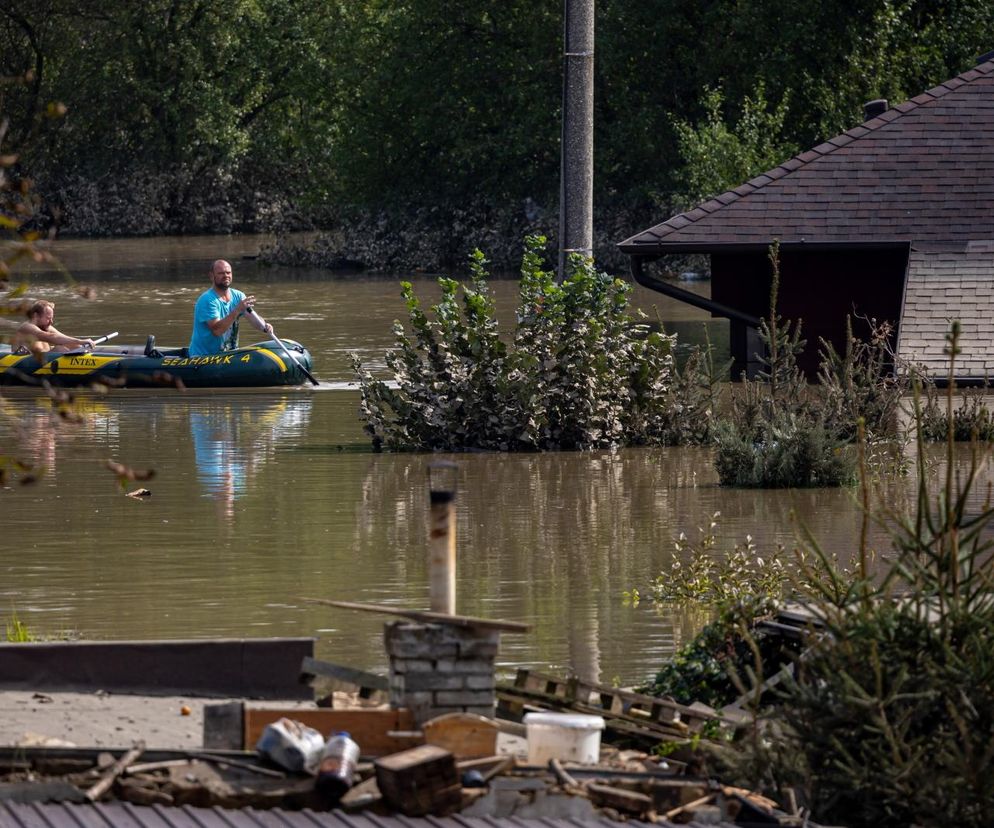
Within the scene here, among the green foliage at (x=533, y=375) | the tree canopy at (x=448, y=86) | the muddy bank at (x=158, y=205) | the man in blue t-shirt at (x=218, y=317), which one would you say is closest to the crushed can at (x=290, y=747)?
the green foliage at (x=533, y=375)

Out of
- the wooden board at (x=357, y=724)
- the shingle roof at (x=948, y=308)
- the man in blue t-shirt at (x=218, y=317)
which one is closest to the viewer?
the wooden board at (x=357, y=724)

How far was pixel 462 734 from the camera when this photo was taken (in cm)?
777

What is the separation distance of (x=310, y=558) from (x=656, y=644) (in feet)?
10.7

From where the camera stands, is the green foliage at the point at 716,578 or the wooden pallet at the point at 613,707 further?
the green foliage at the point at 716,578

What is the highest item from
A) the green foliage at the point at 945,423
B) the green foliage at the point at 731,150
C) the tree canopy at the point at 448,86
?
the tree canopy at the point at 448,86

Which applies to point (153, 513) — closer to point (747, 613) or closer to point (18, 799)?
point (747, 613)

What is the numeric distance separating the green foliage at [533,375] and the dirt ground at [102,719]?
29.8 ft

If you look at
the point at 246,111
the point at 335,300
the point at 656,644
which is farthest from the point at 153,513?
the point at 246,111

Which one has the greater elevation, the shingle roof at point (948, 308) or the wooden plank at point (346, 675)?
the shingle roof at point (948, 308)

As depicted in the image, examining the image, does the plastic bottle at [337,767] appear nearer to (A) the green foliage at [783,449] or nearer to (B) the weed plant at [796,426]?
(B) the weed plant at [796,426]

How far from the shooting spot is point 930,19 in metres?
44.2

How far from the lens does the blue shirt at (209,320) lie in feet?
78.1

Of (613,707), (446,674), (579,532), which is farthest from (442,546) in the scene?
(579,532)

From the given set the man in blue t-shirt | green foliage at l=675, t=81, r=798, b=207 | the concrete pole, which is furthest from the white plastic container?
green foliage at l=675, t=81, r=798, b=207
